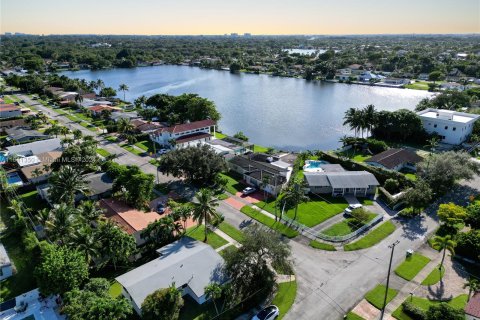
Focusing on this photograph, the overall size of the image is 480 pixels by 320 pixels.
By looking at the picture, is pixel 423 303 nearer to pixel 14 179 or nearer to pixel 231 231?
pixel 231 231

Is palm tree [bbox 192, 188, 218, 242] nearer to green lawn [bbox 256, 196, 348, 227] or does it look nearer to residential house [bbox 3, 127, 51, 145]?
green lawn [bbox 256, 196, 348, 227]

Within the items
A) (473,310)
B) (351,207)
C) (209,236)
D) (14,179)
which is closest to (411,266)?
(473,310)

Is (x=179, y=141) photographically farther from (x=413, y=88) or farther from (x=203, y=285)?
(x=413, y=88)

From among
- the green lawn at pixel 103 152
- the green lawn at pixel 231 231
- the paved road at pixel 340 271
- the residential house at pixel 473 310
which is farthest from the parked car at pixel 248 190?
the green lawn at pixel 103 152

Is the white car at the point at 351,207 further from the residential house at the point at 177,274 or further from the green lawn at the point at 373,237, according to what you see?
the residential house at the point at 177,274

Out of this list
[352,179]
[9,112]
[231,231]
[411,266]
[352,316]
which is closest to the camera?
[352,316]

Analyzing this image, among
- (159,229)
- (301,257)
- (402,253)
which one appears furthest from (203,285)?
(402,253)
